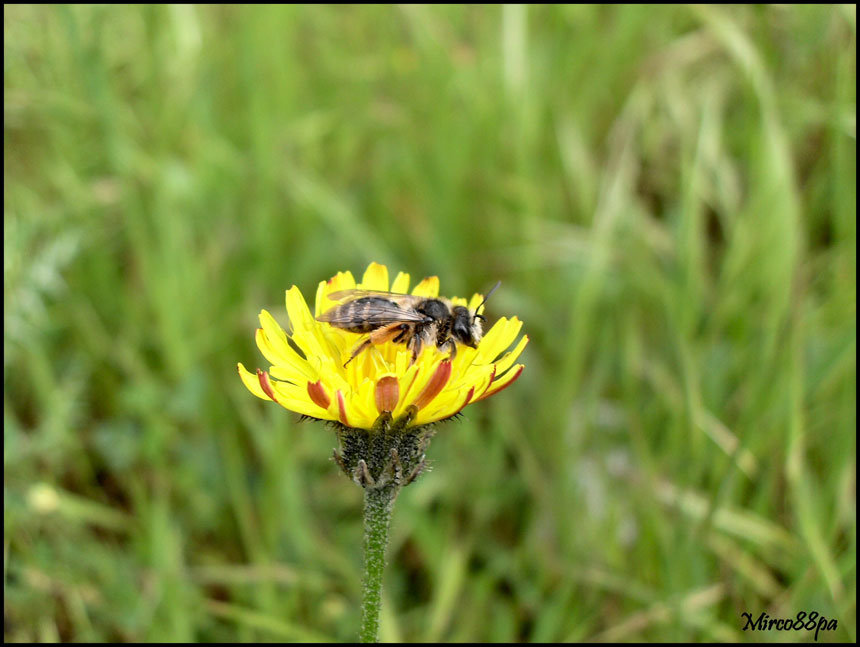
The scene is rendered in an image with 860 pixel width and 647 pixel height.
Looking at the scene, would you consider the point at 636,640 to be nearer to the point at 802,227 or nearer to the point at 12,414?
the point at 802,227

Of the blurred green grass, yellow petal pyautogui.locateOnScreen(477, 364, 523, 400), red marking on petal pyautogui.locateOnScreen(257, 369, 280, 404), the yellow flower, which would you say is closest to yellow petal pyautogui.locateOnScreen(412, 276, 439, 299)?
the yellow flower

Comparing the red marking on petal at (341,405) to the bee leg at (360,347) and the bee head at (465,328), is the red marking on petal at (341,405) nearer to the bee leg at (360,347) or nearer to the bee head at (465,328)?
the bee leg at (360,347)

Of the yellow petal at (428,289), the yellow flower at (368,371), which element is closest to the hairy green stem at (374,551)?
the yellow flower at (368,371)

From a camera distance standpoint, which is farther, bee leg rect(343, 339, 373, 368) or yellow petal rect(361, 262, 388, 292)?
yellow petal rect(361, 262, 388, 292)

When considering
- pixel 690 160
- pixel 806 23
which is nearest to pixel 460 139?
pixel 690 160

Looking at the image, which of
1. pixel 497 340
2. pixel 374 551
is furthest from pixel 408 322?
pixel 374 551

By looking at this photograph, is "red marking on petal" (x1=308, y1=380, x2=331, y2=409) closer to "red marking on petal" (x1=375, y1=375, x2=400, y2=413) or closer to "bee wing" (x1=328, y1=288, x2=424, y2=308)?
"red marking on petal" (x1=375, y1=375, x2=400, y2=413)
